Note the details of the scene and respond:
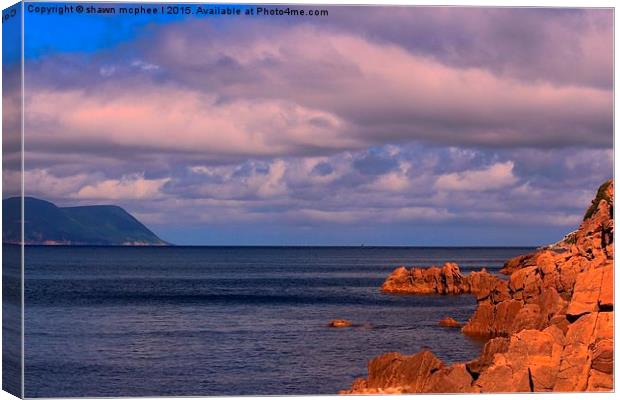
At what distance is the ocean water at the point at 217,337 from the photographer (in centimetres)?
3331

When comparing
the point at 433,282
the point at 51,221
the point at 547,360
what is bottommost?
the point at 547,360

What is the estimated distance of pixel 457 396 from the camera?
2744cm

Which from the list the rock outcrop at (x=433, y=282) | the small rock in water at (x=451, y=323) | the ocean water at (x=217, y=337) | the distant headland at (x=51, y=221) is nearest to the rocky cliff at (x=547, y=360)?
the ocean water at (x=217, y=337)

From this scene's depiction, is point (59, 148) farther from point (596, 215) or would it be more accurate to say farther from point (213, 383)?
point (596, 215)

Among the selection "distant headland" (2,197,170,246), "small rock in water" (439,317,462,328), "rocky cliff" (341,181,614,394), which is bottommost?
"small rock in water" (439,317,462,328)

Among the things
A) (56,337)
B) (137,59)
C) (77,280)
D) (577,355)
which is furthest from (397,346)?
(77,280)

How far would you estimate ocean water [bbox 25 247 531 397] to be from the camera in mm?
33312

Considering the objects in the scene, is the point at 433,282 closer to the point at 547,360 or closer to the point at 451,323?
the point at 451,323

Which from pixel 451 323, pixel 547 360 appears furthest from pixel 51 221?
pixel 547 360

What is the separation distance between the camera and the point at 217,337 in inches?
1689

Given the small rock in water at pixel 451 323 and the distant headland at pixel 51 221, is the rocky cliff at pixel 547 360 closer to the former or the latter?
the distant headland at pixel 51 221

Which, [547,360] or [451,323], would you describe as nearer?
[547,360]

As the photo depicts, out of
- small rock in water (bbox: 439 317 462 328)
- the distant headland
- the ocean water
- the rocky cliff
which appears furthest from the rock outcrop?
the rocky cliff

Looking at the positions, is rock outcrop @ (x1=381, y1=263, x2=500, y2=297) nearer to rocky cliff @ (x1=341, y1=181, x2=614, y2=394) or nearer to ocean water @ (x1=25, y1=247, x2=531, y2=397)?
ocean water @ (x1=25, y1=247, x2=531, y2=397)
